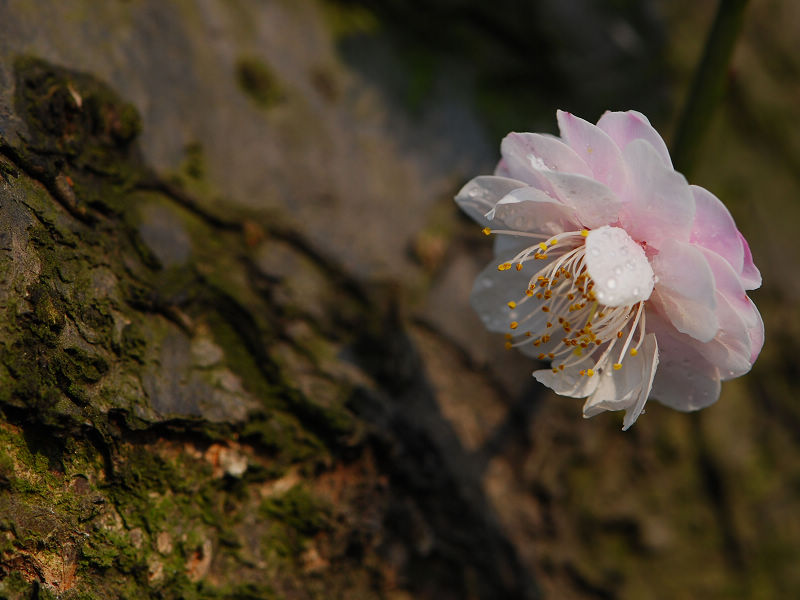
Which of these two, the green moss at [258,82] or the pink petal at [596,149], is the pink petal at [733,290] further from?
the green moss at [258,82]

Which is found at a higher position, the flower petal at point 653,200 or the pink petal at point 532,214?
the flower petal at point 653,200

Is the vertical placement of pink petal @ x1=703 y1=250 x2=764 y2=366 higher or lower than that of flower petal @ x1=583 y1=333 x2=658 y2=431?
higher

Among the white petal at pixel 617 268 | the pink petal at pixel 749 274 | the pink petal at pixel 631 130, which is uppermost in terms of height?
the pink petal at pixel 631 130

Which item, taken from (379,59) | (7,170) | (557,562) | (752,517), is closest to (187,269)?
(7,170)

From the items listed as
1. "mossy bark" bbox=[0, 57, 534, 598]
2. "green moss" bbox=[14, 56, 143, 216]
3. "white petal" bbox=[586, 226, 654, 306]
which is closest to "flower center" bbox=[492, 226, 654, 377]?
"white petal" bbox=[586, 226, 654, 306]

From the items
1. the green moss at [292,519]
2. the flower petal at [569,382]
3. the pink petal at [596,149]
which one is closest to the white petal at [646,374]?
the flower petal at [569,382]

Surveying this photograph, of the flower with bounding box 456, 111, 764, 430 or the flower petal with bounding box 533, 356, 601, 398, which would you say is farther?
the flower petal with bounding box 533, 356, 601, 398

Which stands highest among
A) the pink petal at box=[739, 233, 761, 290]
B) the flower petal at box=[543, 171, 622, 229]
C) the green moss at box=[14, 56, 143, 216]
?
the pink petal at box=[739, 233, 761, 290]

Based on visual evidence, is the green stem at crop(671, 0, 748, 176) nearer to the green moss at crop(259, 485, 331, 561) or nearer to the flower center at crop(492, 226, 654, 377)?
the flower center at crop(492, 226, 654, 377)
